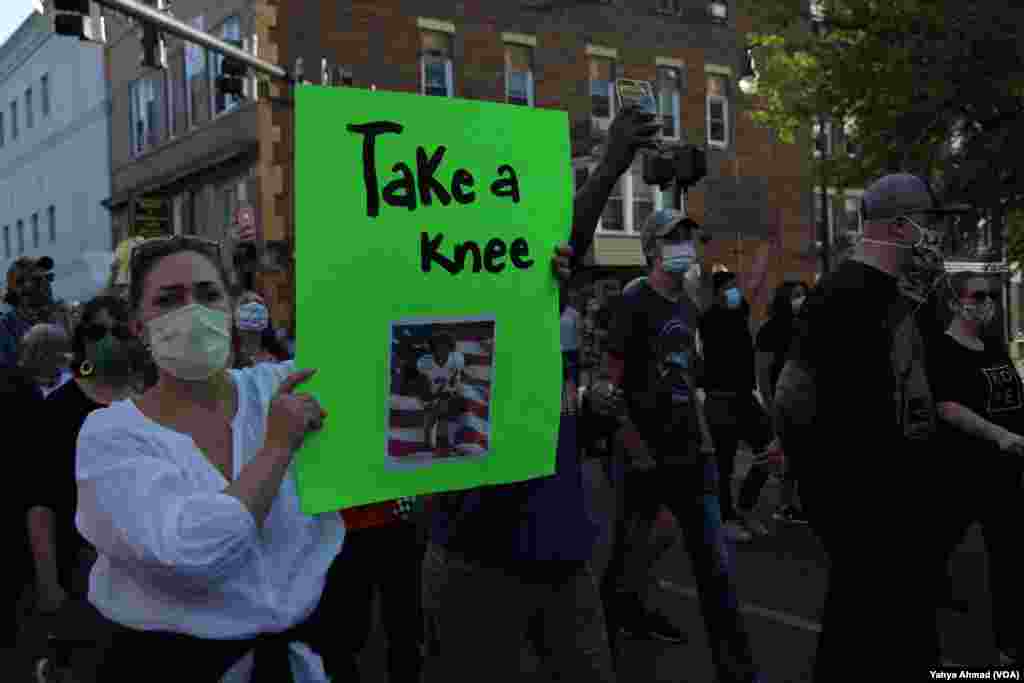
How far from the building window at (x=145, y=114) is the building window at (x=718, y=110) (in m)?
13.8

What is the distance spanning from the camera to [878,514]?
139 inches

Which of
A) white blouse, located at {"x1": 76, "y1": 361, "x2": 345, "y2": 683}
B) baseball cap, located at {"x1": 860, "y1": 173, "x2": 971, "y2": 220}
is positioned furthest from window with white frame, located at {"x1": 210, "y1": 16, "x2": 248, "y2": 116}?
white blouse, located at {"x1": 76, "y1": 361, "x2": 345, "y2": 683}

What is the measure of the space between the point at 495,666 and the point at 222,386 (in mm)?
1370

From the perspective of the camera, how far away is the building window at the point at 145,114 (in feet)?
96.9

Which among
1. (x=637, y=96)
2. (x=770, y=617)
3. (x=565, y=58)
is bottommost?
(x=770, y=617)

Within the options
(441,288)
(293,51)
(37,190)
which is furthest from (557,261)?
(37,190)

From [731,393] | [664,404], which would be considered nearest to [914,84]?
[731,393]

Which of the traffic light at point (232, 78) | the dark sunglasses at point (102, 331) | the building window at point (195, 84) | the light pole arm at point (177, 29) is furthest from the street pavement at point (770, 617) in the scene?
the building window at point (195, 84)

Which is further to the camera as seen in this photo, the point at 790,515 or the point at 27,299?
the point at 790,515

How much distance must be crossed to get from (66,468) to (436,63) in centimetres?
2201

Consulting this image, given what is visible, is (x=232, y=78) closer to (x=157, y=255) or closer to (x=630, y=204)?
(x=157, y=255)

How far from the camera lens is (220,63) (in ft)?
81.0

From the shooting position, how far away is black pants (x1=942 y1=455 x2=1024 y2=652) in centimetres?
484

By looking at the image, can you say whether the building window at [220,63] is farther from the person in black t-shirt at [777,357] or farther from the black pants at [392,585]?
the black pants at [392,585]
